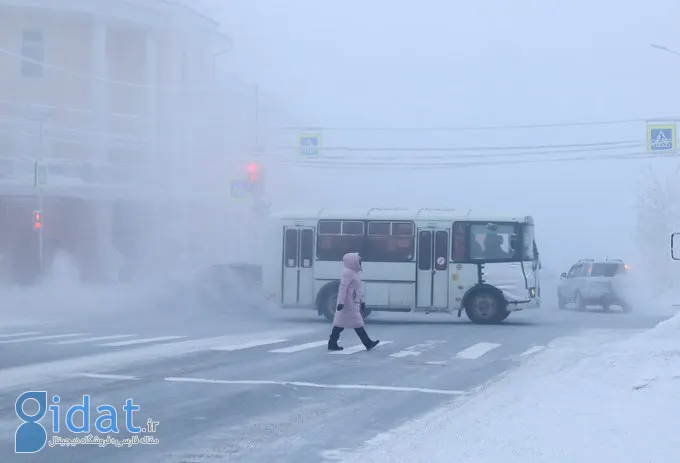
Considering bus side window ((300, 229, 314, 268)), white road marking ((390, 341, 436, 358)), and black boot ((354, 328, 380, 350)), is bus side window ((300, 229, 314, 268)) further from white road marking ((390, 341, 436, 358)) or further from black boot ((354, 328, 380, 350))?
black boot ((354, 328, 380, 350))

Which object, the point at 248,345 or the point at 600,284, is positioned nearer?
the point at 248,345

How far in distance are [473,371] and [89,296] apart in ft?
74.0

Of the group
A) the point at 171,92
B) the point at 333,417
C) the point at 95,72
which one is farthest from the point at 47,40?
the point at 333,417

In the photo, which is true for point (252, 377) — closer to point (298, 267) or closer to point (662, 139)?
point (298, 267)

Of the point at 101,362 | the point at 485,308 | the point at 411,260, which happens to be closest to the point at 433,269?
the point at 411,260

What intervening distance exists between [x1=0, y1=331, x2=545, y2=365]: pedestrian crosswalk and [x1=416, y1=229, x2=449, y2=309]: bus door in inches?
215

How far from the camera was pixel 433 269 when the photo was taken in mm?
26141

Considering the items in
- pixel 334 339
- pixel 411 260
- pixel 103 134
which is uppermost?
pixel 103 134

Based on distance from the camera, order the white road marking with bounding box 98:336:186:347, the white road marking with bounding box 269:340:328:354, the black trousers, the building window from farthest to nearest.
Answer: the building window → the white road marking with bounding box 98:336:186:347 → the white road marking with bounding box 269:340:328:354 → the black trousers

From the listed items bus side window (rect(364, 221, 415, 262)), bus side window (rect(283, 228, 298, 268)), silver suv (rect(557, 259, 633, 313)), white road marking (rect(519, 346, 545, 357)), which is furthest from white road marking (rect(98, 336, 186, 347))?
silver suv (rect(557, 259, 633, 313))

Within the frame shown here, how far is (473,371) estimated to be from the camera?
1479 cm

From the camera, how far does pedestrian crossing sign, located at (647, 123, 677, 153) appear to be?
31.3 m

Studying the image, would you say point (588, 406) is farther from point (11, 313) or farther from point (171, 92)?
point (171, 92)

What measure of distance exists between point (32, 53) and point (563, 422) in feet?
124
